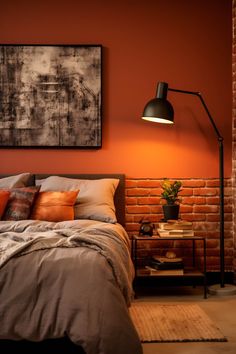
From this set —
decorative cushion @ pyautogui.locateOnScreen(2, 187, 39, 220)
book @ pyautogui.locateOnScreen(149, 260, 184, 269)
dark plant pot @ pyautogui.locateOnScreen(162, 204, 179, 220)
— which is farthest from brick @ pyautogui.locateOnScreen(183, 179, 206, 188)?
decorative cushion @ pyautogui.locateOnScreen(2, 187, 39, 220)

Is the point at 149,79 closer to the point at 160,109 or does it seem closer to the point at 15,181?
the point at 160,109

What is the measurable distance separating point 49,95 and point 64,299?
279 cm

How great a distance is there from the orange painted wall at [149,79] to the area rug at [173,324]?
1.48 metres

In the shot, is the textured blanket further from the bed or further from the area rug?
the area rug

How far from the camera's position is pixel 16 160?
4898 millimetres

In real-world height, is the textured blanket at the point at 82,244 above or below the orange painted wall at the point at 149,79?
below

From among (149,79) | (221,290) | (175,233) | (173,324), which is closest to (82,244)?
(173,324)

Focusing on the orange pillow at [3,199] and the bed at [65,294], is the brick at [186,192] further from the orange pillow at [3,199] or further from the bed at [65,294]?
the bed at [65,294]

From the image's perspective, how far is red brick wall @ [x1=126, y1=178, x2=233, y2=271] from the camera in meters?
4.90

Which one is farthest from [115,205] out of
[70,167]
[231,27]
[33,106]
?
[231,27]

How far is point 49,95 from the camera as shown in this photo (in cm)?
486

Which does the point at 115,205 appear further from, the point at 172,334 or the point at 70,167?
the point at 172,334

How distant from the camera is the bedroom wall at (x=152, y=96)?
4.90 meters

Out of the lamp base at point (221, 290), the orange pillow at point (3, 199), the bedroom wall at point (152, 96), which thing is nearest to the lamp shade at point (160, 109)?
the bedroom wall at point (152, 96)
